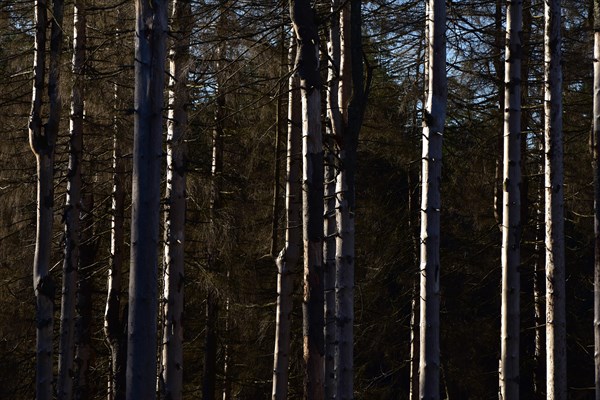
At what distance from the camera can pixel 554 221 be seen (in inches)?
459

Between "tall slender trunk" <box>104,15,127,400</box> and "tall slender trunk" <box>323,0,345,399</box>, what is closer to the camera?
"tall slender trunk" <box>323,0,345,399</box>

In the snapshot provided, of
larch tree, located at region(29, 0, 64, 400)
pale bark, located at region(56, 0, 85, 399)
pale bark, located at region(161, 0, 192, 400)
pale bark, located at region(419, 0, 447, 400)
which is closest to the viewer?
pale bark, located at region(419, 0, 447, 400)

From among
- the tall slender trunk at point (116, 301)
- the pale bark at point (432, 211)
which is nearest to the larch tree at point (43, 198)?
the tall slender trunk at point (116, 301)

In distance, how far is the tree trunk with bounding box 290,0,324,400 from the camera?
347 inches

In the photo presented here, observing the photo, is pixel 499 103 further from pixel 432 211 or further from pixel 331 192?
pixel 432 211

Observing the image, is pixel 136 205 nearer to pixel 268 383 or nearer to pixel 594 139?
pixel 594 139

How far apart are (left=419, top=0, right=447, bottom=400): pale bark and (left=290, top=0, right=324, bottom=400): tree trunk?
40.0 inches

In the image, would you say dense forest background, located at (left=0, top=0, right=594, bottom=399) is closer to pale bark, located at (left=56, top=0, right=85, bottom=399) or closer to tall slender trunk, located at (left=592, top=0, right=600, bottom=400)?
pale bark, located at (left=56, top=0, right=85, bottom=399)

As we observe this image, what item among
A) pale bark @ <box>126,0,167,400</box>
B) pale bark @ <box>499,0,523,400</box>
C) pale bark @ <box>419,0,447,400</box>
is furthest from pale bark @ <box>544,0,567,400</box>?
pale bark @ <box>126,0,167,400</box>

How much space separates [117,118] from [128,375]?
267 inches

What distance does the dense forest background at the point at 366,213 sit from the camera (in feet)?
46.4

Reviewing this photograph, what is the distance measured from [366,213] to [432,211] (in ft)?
30.9

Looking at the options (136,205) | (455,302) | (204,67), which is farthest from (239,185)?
(136,205)

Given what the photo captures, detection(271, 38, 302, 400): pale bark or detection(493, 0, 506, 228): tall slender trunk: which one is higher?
detection(493, 0, 506, 228): tall slender trunk
